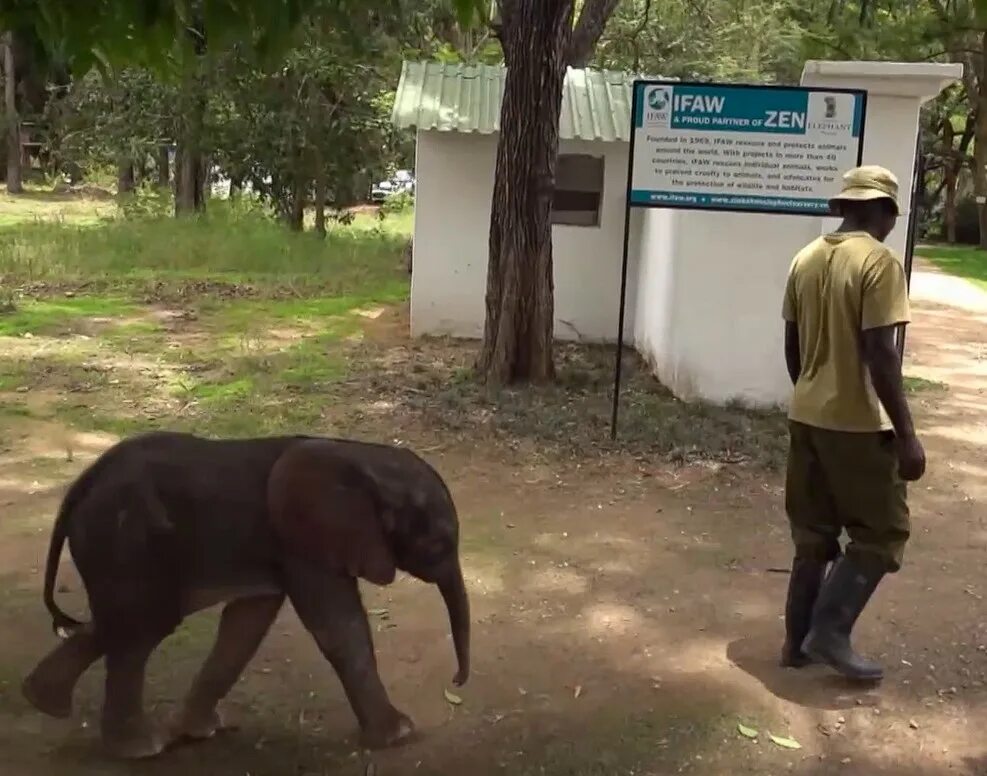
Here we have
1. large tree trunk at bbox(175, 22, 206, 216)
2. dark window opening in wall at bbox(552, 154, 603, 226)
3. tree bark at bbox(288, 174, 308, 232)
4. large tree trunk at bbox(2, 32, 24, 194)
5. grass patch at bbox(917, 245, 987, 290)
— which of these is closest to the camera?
dark window opening in wall at bbox(552, 154, 603, 226)

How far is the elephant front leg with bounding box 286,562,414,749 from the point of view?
3.45 m

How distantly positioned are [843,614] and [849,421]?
734 mm

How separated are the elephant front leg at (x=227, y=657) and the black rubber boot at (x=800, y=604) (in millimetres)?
1968

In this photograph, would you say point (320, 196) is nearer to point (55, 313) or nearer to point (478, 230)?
point (55, 313)

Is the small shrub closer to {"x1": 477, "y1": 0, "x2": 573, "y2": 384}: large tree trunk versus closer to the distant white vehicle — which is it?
the distant white vehicle

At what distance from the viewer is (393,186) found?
23203 millimetres

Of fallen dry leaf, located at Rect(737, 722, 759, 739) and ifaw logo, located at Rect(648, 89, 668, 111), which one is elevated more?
ifaw logo, located at Rect(648, 89, 668, 111)

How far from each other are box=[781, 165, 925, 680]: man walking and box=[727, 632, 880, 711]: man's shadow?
69 mm

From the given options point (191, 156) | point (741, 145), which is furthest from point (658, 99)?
→ point (191, 156)

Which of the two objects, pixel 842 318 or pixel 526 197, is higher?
pixel 526 197

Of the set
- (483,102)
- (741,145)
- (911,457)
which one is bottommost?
(911,457)

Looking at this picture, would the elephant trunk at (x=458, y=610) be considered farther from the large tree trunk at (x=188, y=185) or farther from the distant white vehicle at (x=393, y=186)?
the large tree trunk at (x=188, y=185)

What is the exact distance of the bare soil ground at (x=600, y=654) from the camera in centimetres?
387

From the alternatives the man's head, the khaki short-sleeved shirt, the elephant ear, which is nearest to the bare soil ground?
the elephant ear
